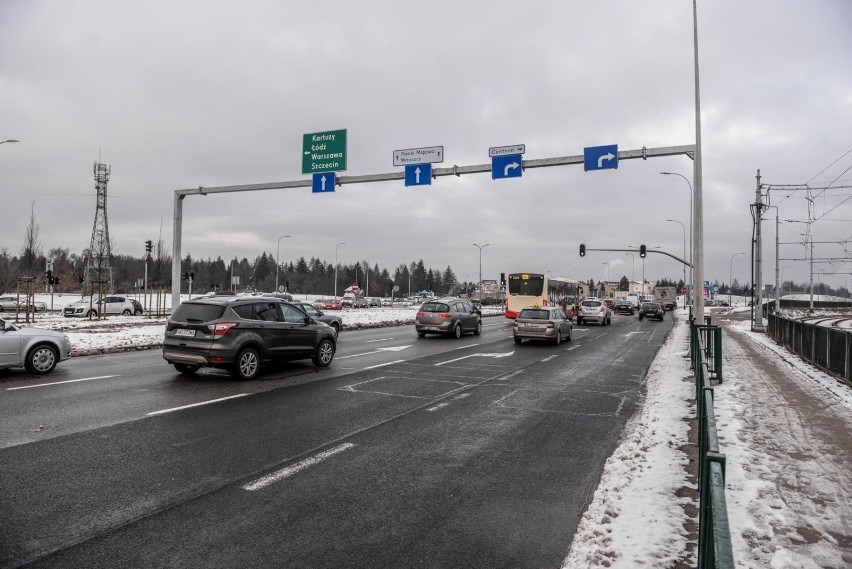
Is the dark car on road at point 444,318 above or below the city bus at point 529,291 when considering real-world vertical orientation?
below

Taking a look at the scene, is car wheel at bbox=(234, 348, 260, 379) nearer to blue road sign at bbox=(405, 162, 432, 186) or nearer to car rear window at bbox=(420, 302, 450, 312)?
blue road sign at bbox=(405, 162, 432, 186)

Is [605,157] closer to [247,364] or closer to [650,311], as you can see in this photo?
[247,364]

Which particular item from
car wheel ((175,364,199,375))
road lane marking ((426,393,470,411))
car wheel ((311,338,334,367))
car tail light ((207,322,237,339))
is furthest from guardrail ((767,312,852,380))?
car wheel ((175,364,199,375))

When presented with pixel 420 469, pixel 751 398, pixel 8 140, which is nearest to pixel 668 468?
pixel 420 469

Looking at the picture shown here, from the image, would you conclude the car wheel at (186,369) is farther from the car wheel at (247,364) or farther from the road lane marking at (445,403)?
the road lane marking at (445,403)

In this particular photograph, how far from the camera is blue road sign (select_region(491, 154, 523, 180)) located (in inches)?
746

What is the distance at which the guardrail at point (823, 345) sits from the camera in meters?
11.3

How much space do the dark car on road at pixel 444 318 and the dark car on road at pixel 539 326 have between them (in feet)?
10.6

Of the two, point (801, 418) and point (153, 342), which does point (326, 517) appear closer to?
point (801, 418)

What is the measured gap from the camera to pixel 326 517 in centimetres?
427

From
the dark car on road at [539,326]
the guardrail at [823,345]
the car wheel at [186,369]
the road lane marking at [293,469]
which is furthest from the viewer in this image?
the dark car on road at [539,326]

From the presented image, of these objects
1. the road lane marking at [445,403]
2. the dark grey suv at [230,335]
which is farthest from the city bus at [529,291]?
the road lane marking at [445,403]

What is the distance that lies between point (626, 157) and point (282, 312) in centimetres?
1208

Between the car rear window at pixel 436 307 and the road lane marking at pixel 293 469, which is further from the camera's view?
the car rear window at pixel 436 307
